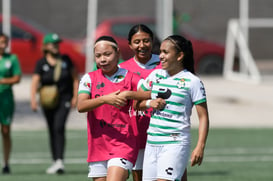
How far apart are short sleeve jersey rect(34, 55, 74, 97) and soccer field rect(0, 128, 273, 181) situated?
1.28m

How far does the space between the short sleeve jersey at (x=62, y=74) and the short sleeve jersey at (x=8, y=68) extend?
0.31 metres

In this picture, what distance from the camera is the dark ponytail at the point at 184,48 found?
755 centimetres

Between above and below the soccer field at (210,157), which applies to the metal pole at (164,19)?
above

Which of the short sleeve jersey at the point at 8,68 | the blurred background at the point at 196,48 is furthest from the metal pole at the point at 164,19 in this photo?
the short sleeve jersey at the point at 8,68

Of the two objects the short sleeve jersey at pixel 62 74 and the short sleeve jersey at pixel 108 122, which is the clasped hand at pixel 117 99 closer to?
the short sleeve jersey at pixel 108 122

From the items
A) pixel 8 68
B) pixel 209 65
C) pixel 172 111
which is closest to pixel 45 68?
pixel 8 68

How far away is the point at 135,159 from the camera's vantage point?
789cm

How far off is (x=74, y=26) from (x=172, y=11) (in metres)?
2.96

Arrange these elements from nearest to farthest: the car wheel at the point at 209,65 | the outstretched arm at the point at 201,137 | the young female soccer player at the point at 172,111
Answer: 1. the outstretched arm at the point at 201,137
2. the young female soccer player at the point at 172,111
3. the car wheel at the point at 209,65

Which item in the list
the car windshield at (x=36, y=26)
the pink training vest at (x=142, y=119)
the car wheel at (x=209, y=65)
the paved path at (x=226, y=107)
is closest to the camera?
the pink training vest at (x=142, y=119)

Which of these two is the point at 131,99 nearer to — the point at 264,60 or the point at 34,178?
the point at 34,178

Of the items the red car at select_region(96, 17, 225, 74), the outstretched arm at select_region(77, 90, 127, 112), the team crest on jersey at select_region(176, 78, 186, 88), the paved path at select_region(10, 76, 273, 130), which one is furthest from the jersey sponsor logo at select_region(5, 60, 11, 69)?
the red car at select_region(96, 17, 225, 74)

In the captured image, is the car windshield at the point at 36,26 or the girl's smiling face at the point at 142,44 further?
the car windshield at the point at 36,26

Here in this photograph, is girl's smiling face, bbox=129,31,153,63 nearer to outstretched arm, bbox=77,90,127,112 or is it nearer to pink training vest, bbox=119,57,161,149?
pink training vest, bbox=119,57,161,149
